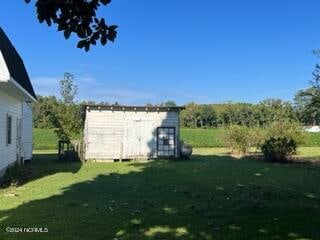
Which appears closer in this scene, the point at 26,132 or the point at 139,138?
the point at 26,132

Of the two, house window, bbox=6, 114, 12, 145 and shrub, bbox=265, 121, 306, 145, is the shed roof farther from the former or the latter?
house window, bbox=6, 114, 12, 145

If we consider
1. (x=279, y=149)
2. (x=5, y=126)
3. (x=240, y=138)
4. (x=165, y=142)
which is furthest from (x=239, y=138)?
(x=5, y=126)

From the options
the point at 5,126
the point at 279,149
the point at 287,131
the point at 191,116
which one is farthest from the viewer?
the point at 191,116

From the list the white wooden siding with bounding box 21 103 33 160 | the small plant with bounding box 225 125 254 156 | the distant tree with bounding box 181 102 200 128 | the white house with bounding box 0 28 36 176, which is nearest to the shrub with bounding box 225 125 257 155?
the small plant with bounding box 225 125 254 156

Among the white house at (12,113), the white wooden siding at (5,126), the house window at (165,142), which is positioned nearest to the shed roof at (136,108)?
the house window at (165,142)

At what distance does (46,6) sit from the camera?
543 cm

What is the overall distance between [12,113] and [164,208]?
1143 centimetres

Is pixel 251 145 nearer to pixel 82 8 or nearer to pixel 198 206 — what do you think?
pixel 198 206

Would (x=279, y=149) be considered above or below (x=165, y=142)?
below

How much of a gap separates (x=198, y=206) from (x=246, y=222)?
6.36 feet

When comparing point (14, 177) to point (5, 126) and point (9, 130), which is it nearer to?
point (5, 126)

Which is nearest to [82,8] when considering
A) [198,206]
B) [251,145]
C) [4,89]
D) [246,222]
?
[246,222]

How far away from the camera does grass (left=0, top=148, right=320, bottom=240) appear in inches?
312

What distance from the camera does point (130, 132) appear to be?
95.9ft
